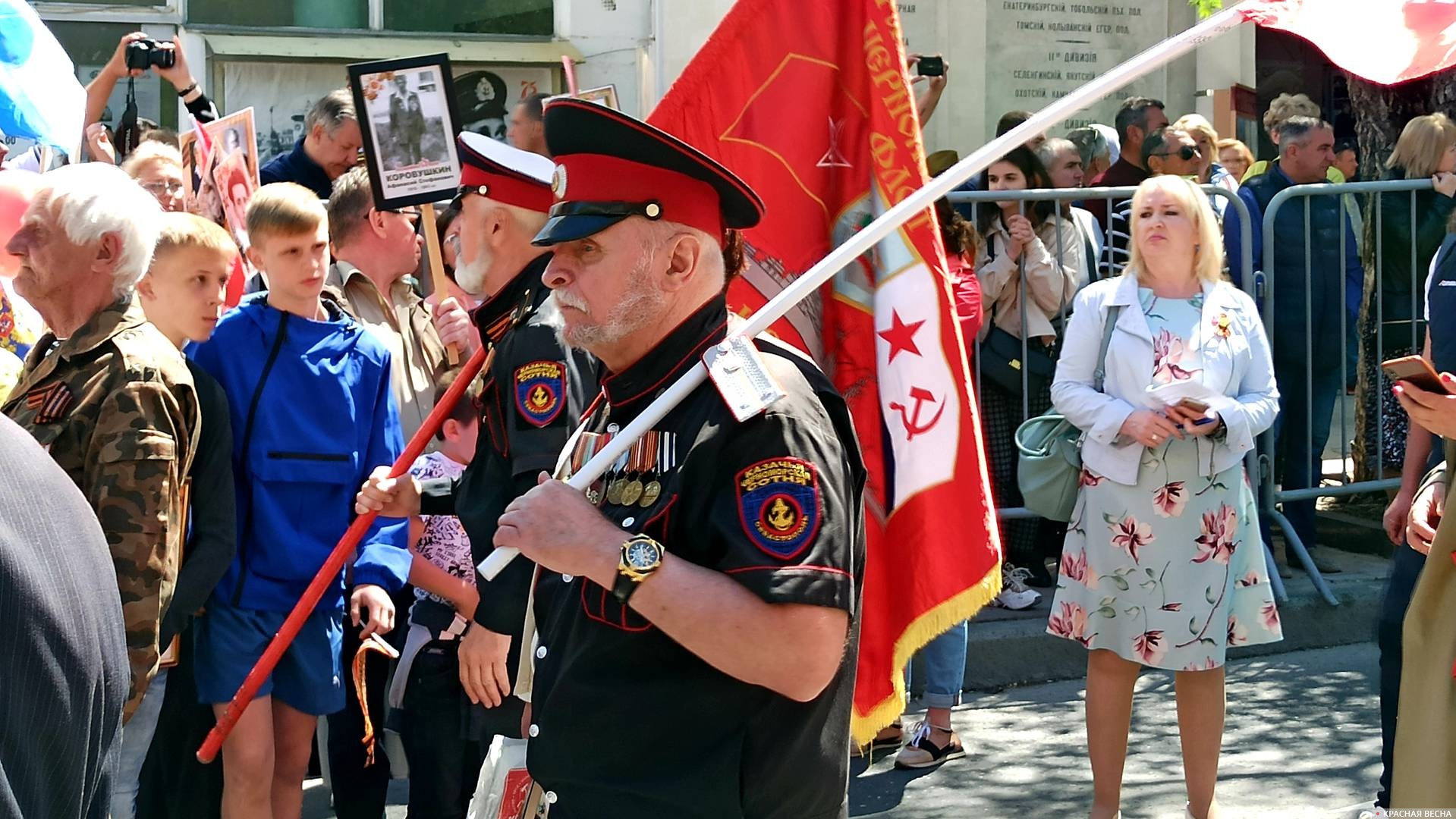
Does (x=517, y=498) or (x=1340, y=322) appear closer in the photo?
(x=517, y=498)

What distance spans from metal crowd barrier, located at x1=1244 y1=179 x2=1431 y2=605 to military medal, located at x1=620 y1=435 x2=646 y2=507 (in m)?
5.78

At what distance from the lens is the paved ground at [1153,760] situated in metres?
5.56

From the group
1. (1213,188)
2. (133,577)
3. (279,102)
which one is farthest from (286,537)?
(279,102)

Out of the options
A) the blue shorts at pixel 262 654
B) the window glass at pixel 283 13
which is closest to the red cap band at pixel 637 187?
the blue shorts at pixel 262 654

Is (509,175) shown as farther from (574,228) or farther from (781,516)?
(781,516)

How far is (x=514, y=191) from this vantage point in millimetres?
4012

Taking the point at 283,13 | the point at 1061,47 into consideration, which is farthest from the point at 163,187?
the point at 1061,47

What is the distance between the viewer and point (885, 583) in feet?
14.0

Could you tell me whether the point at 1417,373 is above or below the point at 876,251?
below

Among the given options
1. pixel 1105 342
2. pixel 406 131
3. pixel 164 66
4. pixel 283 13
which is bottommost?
pixel 1105 342

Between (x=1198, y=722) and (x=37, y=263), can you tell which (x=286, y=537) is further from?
(x=1198, y=722)

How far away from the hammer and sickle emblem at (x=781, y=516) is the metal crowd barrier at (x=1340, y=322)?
586cm

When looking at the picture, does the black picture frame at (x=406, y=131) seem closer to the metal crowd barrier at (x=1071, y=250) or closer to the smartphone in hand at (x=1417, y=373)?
the smartphone in hand at (x=1417, y=373)

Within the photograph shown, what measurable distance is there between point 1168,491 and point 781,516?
3.12 m
